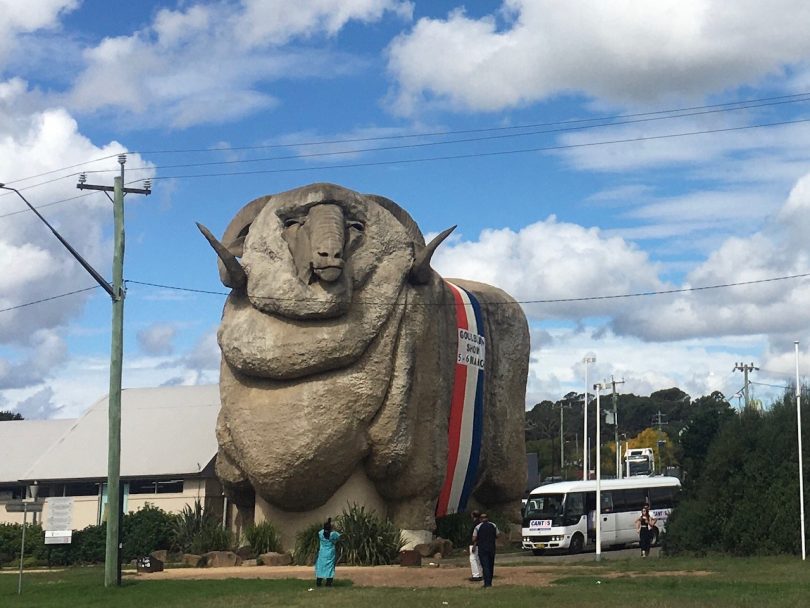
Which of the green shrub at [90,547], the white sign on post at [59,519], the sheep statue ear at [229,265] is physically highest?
the sheep statue ear at [229,265]

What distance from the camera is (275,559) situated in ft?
86.0

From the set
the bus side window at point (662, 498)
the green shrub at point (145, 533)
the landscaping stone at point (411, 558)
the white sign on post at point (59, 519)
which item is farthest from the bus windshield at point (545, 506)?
the white sign on post at point (59, 519)

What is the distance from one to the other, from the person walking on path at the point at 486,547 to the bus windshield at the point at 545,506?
11300mm

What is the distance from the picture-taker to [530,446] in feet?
314

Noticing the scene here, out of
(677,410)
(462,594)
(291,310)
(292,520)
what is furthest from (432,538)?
(677,410)

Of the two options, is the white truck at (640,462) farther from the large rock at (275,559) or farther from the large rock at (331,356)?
the large rock at (275,559)

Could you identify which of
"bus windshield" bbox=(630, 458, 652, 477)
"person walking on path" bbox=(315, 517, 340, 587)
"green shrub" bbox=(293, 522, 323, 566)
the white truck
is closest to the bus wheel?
"green shrub" bbox=(293, 522, 323, 566)

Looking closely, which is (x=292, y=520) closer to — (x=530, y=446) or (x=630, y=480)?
(x=630, y=480)

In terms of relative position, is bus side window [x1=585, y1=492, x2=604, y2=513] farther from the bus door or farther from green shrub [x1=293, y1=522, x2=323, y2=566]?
green shrub [x1=293, y1=522, x2=323, y2=566]

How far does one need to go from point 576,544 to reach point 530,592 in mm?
13446

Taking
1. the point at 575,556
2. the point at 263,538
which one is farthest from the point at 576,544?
the point at 263,538

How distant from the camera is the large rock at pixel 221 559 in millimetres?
26672

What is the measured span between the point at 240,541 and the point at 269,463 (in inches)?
122

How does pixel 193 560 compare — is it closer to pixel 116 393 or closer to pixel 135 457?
pixel 116 393
